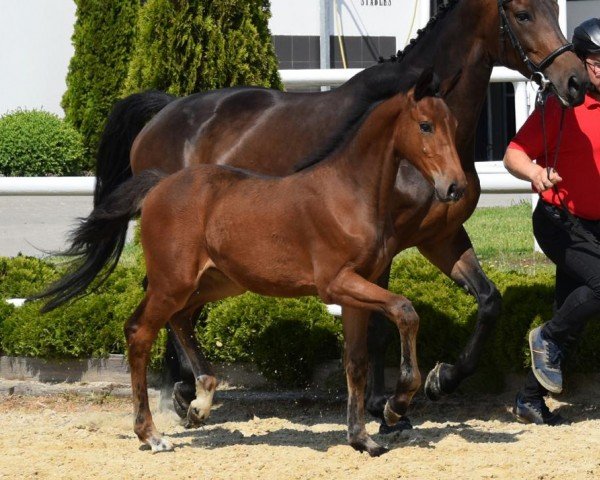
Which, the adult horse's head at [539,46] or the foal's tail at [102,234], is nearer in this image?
the adult horse's head at [539,46]

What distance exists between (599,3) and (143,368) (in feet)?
38.7

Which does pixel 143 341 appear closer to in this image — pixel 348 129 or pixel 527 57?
pixel 348 129

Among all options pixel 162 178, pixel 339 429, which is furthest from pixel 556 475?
pixel 162 178

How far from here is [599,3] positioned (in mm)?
15789

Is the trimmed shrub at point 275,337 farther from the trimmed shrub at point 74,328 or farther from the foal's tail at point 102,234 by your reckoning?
the foal's tail at point 102,234

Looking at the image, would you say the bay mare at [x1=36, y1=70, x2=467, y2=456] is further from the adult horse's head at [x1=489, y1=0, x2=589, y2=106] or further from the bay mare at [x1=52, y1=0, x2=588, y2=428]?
the adult horse's head at [x1=489, y1=0, x2=589, y2=106]

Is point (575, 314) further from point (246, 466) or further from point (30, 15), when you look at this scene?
point (30, 15)

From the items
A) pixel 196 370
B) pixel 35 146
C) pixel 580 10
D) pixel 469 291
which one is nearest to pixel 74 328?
pixel 196 370

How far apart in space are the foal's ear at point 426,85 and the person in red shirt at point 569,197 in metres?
0.89

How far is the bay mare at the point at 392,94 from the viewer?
219 inches

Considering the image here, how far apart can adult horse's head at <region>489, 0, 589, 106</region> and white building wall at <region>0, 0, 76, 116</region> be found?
1119 cm

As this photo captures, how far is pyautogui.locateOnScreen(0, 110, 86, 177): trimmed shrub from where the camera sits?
44.7 ft

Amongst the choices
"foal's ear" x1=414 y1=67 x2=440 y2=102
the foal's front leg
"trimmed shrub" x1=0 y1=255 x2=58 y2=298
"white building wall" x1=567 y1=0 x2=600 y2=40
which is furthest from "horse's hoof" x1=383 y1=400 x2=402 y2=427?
"white building wall" x1=567 y1=0 x2=600 y2=40

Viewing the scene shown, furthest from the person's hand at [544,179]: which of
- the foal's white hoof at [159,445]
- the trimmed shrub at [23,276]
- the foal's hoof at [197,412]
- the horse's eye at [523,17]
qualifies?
the trimmed shrub at [23,276]
